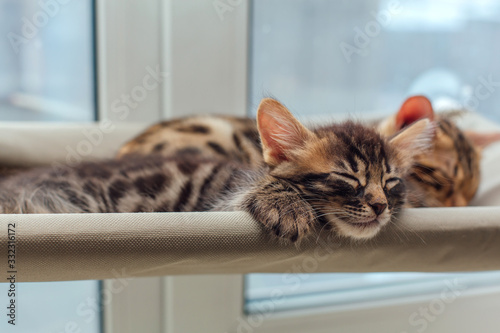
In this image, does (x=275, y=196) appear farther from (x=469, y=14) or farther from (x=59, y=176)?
(x=469, y=14)

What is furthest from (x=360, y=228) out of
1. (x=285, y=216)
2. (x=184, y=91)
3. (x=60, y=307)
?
(x=60, y=307)

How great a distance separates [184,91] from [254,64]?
0.37 meters

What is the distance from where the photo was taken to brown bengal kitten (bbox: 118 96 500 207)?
1356 mm

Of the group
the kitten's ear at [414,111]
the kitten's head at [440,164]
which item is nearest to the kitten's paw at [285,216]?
the kitten's head at [440,164]

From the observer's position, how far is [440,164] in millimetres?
1424

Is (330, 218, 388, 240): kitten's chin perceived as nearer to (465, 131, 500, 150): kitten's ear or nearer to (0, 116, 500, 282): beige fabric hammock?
(0, 116, 500, 282): beige fabric hammock

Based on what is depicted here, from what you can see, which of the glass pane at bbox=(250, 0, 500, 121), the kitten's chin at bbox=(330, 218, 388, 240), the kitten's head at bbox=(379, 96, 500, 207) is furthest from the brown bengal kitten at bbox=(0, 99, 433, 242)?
the glass pane at bbox=(250, 0, 500, 121)

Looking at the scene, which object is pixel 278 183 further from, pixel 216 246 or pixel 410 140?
pixel 410 140

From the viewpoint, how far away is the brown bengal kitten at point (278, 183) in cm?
101

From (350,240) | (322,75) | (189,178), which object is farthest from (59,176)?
(322,75)

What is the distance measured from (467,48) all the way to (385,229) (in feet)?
6.02

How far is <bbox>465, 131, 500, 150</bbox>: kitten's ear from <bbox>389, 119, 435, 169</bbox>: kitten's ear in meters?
0.66

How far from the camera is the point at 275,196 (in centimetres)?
105

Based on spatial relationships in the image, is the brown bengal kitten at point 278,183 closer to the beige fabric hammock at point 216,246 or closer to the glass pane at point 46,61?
the beige fabric hammock at point 216,246
